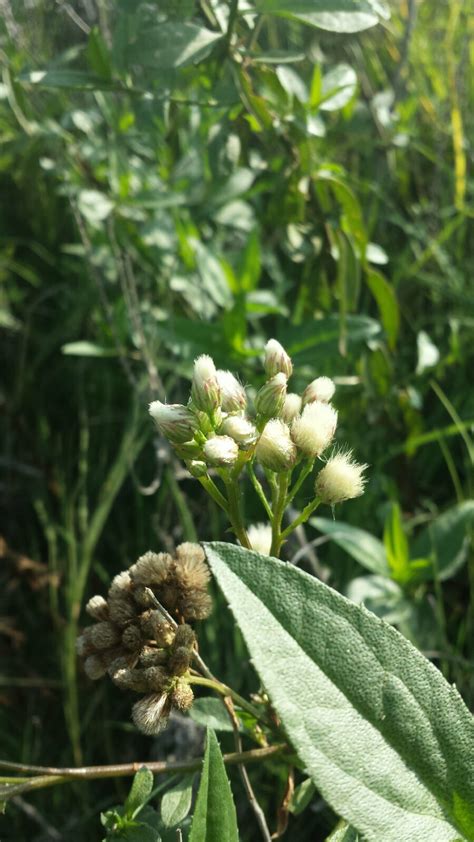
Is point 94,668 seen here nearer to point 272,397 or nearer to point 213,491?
point 213,491

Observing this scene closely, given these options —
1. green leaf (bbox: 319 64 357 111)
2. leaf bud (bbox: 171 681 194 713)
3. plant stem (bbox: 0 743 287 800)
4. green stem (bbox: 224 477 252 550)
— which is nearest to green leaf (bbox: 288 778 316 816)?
plant stem (bbox: 0 743 287 800)

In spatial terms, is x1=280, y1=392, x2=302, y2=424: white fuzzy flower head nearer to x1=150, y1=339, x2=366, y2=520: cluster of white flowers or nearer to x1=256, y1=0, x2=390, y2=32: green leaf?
x1=150, y1=339, x2=366, y2=520: cluster of white flowers

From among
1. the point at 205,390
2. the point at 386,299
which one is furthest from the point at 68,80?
the point at 205,390

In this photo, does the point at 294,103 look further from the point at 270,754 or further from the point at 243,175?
the point at 270,754

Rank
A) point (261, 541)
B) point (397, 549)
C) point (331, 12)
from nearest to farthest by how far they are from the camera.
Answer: point (261, 541)
point (331, 12)
point (397, 549)

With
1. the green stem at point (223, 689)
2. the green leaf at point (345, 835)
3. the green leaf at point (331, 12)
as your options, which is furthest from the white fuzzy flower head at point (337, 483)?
the green leaf at point (331, 12)

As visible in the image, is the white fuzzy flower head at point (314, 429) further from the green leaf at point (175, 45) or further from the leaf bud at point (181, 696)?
the green leaf at point (175, 45)
